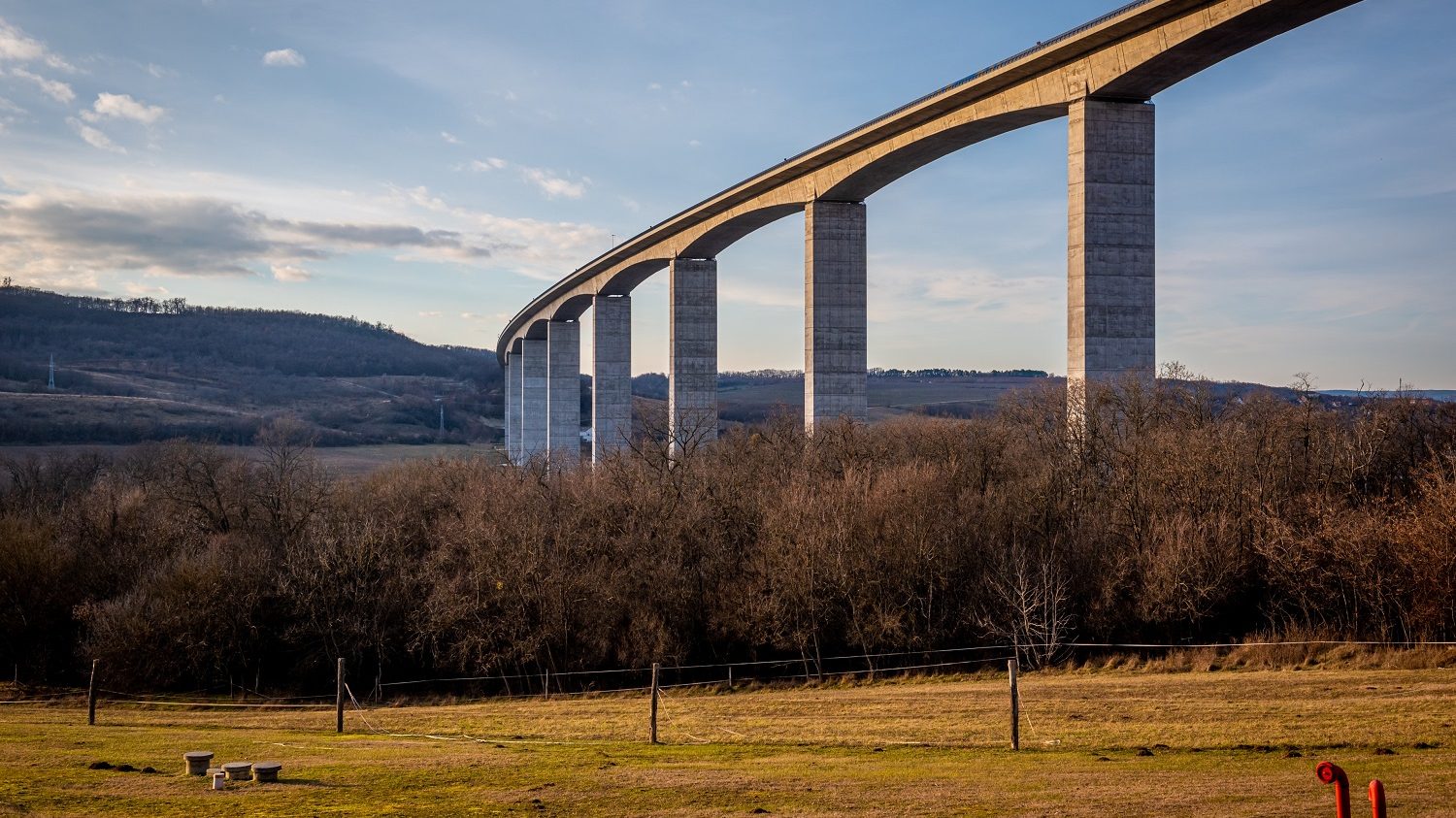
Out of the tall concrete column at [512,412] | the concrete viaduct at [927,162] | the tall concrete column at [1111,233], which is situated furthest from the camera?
the tall concrete column at [512,412]

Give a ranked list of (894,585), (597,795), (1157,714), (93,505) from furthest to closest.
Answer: (93,505) < (894,585) < (1157,714) < (597,795)

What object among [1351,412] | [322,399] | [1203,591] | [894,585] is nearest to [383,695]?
[894,585]

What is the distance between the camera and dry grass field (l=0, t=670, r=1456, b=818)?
1400 cm

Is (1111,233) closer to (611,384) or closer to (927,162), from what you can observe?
(927,162)

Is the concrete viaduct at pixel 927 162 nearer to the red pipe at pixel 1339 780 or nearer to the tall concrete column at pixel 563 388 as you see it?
the tall concrete column at pixel 563 388

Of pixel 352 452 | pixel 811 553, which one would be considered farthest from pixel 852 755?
pixel 352 452

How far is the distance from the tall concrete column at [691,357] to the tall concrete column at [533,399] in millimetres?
24394

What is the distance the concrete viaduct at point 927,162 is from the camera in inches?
1113

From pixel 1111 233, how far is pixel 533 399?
59.6 m

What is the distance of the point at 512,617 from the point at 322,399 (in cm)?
16187

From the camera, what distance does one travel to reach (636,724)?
78.1 ft

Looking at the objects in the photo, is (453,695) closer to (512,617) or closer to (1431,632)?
(512,617)

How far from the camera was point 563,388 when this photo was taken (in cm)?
7350

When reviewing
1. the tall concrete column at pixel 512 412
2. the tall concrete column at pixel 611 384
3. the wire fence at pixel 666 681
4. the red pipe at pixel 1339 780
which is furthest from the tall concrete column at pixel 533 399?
the red pipe at pixel 1339 780
